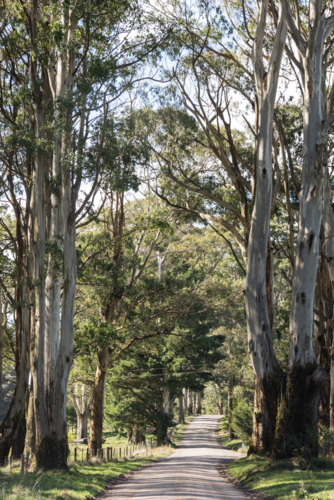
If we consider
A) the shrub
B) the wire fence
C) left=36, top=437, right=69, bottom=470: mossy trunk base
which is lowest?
the shrub

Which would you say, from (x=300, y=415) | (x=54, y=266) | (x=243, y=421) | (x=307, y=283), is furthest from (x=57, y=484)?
(x=243, y=421)

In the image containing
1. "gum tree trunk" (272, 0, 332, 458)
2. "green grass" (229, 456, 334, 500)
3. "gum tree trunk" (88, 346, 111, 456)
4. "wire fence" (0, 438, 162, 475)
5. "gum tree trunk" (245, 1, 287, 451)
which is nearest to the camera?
"green grass" (229, 456, 334, 500)

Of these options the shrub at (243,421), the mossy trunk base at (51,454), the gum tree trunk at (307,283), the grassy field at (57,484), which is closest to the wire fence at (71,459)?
the grassy field at (57,484)

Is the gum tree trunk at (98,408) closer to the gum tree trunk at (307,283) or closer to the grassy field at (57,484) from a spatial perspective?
the grassy field at (57,484)

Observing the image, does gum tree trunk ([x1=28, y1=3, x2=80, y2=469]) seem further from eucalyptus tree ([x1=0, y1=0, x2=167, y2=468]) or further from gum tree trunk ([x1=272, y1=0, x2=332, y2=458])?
gum tree trunk ([x1=272, y1=0, x2=332, y2=458])

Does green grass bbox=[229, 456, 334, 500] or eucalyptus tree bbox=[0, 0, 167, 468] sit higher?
eucalyptus tree bbox=[0, 0, 167, 468]

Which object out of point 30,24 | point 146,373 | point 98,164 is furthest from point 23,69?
point 146,373

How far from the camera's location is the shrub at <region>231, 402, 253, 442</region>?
1097 inches

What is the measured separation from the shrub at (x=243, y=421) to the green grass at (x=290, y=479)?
1618cm

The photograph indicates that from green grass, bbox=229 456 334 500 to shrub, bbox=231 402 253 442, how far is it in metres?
16.2

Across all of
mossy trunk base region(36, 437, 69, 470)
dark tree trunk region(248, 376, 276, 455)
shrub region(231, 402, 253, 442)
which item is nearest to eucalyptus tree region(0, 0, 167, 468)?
mossy trunk base region(36, 437, 69, 470)

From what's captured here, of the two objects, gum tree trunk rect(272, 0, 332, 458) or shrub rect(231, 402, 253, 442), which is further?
shrub rect(231, 402, 253, 442)

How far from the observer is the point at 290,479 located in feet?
31.0

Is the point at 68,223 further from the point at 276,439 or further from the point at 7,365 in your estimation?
the point at 7,365
